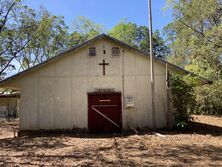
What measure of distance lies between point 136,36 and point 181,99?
38.5 metres

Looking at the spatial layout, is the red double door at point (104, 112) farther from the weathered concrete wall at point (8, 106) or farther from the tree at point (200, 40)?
the weathered concrete wall at point (8, 106)

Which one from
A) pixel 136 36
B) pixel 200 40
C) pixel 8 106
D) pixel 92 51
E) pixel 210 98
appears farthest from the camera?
pixel 136 36

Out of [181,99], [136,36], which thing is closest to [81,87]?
[181,99]

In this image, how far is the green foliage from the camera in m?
14.7

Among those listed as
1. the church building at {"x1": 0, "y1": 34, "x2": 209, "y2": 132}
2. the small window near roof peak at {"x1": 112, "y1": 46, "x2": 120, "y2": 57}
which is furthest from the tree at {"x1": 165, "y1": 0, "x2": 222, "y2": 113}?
the small window near roof peak at {"x1": 112, "y1": 46, "x2": 120, "y2": 57}

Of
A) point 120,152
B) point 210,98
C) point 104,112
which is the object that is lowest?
point 120,152

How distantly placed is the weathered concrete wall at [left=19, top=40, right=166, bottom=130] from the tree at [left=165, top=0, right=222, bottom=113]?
848 centimetres

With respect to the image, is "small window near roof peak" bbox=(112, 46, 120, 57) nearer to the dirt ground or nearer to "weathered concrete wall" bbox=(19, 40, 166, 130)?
"weathered concrete wall" bbox=(19, 40, 166, 130)

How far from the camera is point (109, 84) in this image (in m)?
Answer: 15.8

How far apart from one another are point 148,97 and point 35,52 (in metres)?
22.7

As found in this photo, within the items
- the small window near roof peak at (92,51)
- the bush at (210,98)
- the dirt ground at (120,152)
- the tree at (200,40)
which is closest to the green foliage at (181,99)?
the dirt ground at (120,152)

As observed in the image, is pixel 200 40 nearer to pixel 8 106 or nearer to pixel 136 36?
pixel 8 106

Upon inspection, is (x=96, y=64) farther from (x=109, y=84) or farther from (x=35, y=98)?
(x=35, y=98)

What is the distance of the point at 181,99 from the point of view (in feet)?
48.5
